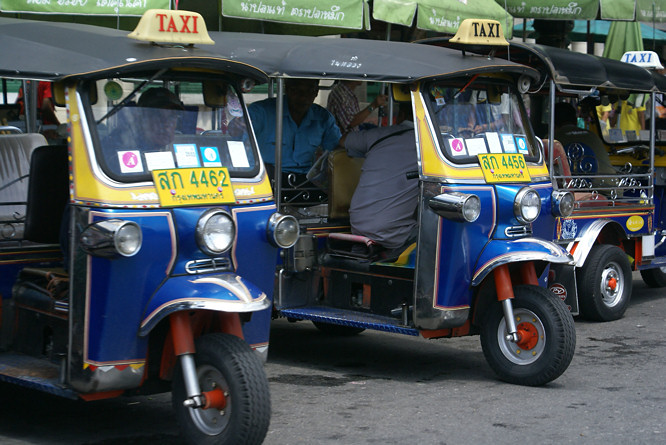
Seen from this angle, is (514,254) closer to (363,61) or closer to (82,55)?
(363,61)

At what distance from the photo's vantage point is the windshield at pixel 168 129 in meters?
4.73

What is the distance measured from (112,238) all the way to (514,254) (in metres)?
2.70

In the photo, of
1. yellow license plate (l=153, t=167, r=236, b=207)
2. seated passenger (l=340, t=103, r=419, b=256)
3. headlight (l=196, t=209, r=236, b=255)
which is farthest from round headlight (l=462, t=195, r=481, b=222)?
headlight (l=196, t=209, r=236, b=255)

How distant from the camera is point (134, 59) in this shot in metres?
4.71

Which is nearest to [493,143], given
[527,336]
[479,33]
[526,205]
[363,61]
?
[526,205]

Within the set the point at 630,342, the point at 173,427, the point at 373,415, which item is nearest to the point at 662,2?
the point at 630,342

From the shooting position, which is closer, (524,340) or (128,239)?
(128,239)

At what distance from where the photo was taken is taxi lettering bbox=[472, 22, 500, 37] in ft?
21.6

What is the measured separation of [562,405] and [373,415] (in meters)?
1.12

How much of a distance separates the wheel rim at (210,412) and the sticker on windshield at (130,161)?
1012mm

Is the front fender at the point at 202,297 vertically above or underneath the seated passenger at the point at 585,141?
underneath

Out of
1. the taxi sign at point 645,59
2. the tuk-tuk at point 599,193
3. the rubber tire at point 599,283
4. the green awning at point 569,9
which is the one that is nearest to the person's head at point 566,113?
the tuk-tuk at point 599,193

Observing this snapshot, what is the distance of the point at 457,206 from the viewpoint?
5949 millimetres

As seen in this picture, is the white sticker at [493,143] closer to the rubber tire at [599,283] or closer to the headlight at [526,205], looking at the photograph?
the headlight at [526,205]
